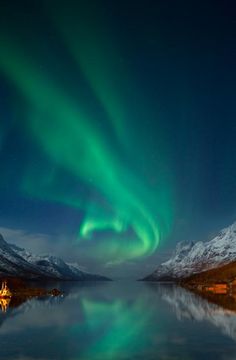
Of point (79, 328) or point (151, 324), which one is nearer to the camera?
point (79, 328)

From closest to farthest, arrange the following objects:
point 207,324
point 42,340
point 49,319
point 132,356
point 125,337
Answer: point 132,356
point 42,340
point 125,337
point 207,324
point 49,319

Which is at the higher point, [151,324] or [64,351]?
[151,324]

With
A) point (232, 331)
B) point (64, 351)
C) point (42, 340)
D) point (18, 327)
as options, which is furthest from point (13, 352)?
point (232, 331)

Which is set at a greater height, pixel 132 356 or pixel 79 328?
pixel 79 328

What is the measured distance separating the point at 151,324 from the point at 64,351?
101 ft

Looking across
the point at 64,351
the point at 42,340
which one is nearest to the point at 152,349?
the point at 64,351

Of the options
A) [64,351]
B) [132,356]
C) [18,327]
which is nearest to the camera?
[132,356]

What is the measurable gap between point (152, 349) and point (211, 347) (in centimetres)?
732

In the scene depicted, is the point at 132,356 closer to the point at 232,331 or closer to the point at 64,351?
the point at 64,351

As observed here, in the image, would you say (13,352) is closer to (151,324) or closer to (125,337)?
(125,337)

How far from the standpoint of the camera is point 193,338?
55.7 m

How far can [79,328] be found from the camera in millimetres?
68625

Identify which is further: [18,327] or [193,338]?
[18,327]

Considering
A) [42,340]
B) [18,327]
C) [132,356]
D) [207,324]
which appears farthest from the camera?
[207,324]
